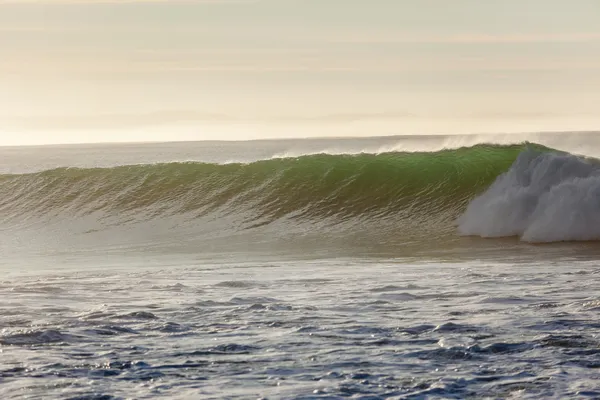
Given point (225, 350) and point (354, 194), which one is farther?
point (354, 194)

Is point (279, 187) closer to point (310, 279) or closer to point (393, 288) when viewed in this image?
point (310, 279)

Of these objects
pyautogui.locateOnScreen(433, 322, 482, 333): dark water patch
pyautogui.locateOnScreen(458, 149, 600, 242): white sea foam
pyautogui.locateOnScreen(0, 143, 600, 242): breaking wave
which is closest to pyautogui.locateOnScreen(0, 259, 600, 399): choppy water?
pyautogui.locateOnScreen(433, 322, 482, 333): dark water patch

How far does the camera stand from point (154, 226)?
2123 cm

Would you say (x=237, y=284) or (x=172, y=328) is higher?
(x=237, y=284)

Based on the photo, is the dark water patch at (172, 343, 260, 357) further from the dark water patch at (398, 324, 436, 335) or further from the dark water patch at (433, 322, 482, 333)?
the dark water patch at (433, 322, 482, 333)

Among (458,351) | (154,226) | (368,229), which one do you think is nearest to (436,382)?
(458,351)

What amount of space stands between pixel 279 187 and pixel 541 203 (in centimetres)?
728

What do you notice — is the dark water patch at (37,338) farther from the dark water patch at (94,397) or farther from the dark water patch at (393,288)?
the dark water patch at (393,288)

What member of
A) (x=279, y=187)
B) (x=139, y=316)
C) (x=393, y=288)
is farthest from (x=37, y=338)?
(x=279, y=187)

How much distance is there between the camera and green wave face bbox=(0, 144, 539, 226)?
22.6m

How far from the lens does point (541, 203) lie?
1948 cm

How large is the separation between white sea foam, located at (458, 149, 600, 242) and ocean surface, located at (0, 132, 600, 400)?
0.05m

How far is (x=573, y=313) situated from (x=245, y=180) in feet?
55.4

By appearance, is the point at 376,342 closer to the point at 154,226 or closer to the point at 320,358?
the point at 320,358
